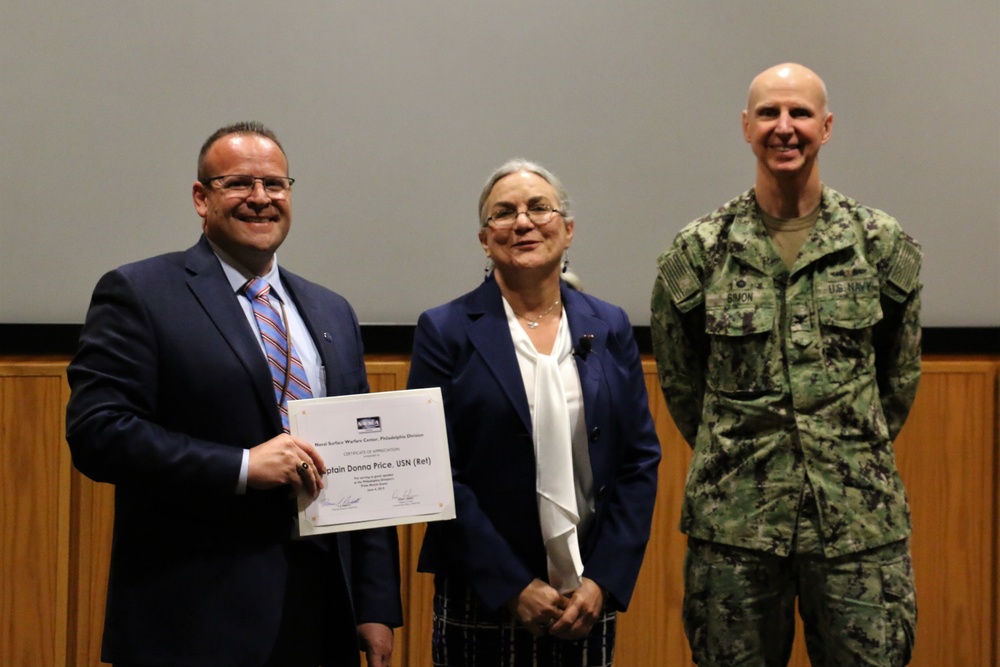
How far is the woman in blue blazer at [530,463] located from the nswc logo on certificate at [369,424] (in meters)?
0.28

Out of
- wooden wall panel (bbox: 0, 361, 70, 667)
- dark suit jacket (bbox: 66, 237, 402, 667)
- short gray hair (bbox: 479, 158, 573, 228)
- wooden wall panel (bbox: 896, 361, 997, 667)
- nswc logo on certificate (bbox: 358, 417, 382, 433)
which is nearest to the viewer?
dark suit jacket (bbox: 66, 237, 402, 667)

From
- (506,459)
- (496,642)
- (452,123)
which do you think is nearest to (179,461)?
(506,459)

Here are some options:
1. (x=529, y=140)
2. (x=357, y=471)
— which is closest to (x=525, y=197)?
(x=357, y=471)

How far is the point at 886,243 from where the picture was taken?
2.38 meters

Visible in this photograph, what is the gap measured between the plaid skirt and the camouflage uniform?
0.33 m

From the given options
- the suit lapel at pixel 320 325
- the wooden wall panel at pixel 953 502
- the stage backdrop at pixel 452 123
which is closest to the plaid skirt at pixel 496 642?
the suit lapel at pixel 320 325

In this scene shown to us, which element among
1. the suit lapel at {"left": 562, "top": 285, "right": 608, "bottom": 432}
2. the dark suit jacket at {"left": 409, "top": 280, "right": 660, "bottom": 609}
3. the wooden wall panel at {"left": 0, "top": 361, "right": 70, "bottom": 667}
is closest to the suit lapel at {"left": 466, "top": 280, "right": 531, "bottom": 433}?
the dark suit jacket at {"left": 409, "top": 280, "right": 660, "bottom": 609}

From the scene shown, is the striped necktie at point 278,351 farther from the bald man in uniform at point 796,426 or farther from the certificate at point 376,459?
the bald man in uniform at point 796,426

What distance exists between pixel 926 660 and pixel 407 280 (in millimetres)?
A: 2200

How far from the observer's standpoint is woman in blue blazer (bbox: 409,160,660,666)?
6.89ft

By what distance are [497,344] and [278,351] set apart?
0.48 meters

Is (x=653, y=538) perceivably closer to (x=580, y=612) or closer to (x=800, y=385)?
(x=800, y=385)

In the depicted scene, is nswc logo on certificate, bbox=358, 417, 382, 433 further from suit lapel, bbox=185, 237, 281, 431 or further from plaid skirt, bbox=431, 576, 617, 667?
plaid skirt, bbox=431, 576, 617, 667

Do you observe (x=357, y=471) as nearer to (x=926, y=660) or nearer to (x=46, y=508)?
(x=46, y=508)
